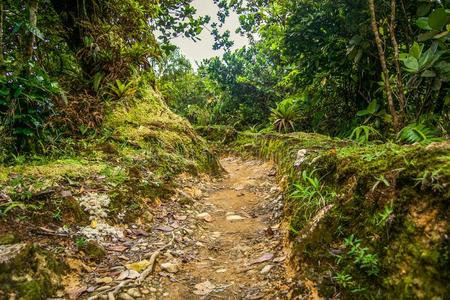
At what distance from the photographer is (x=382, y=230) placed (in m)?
1.59

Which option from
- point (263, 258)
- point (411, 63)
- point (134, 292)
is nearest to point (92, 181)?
point (134, 292)

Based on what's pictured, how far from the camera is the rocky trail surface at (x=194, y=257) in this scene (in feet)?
6.61

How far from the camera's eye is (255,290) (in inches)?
79.0

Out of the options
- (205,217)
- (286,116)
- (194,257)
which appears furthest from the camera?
(286,116)

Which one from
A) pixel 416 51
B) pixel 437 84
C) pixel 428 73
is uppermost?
pixel 416 51

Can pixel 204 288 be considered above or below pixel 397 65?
below

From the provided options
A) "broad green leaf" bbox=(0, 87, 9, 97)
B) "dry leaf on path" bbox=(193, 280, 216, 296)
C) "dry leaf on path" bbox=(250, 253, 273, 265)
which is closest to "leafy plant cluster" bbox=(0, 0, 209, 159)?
"broad green leaf" bbox=(0, 87, 9, 97)

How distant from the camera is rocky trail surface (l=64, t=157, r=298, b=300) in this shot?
202 centimetres

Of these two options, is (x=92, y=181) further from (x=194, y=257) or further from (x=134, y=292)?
(x=134, y=292)

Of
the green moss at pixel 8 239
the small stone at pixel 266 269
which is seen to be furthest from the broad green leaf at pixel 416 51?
the green moss at pixel 8 239

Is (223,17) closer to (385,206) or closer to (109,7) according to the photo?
(109,7)

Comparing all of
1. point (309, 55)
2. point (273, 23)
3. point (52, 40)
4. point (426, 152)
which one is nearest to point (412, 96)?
point (309, 55)

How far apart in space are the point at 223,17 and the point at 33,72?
7.09 m

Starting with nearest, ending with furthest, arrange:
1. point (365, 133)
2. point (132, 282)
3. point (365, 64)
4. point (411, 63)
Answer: point (132, 282)
point (411, 63)
point (365, 133)
point (365, 64)
